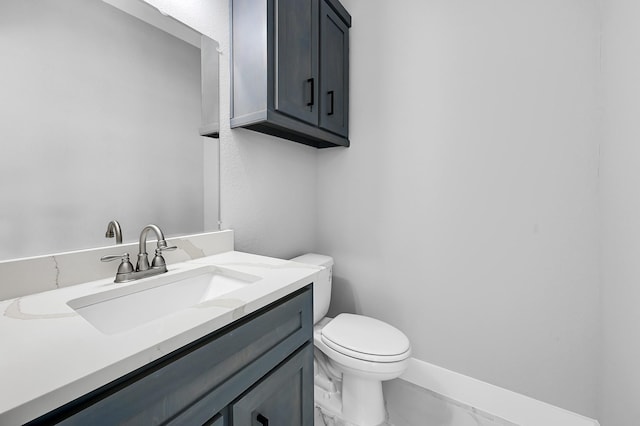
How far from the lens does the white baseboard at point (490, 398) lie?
1.24 m

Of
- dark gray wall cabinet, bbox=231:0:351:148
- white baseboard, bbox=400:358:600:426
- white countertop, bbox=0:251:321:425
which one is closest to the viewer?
white countertop, bbox=0:251:321:425

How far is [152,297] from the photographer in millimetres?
808

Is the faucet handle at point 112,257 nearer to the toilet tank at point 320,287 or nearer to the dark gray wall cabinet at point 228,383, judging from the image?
the dark gray wall cabinet at point 228,383

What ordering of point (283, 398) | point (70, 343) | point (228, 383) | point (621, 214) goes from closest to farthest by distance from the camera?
point (70, 343), point (228, 383), point (283, 398), point (621, 214)

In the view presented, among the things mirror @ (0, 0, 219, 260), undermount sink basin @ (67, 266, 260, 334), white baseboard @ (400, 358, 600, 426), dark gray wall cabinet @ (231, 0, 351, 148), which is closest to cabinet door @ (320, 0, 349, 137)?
dark gray wall cabinet @ (231, 0, 351, 148)

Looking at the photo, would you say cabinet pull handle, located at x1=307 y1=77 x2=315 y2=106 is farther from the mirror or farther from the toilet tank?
the toilet tank

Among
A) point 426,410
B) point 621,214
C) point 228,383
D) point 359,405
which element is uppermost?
point 621,214

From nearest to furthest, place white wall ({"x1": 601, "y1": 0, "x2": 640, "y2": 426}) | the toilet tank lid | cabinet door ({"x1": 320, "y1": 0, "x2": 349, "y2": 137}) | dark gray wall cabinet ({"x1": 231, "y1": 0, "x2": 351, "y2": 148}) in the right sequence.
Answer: white wall ({"x1": 601, "y1": 0, "x2": 640, "y2": 426}), dark gray wall cabinet ({"x1": 231, "y1": 0, "x2": 351, "y2": 148}), cabinet door ({"x1": 320, "y1": 0, "x2": 349, "y2": 137}), the toilet tank lid

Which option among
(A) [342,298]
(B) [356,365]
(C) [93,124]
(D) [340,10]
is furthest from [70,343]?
(D) [340,10]

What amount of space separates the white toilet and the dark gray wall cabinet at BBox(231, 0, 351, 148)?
92 cm

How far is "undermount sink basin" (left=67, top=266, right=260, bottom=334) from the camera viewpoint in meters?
0.70

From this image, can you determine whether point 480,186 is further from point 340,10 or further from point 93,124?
point 93,124

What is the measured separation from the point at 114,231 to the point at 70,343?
48 cm

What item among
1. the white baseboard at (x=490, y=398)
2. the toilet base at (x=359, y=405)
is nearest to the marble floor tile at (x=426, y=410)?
the white baseboard at (x=490, y=398)
